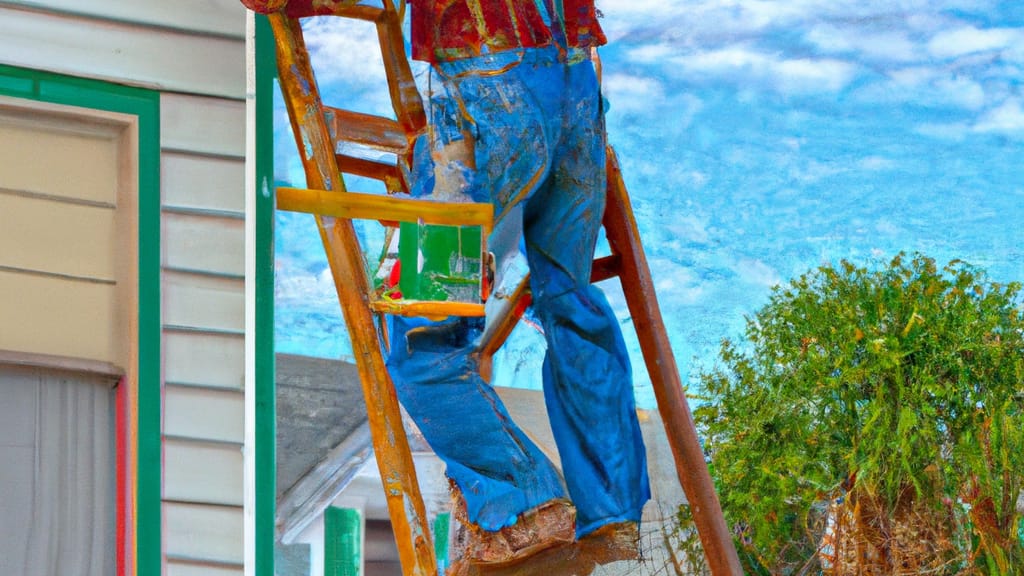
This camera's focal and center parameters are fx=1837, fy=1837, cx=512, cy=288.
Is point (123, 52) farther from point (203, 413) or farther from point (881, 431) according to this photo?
point (881, 431)

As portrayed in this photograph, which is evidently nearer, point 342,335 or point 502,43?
point 502,43

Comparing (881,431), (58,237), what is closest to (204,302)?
(58,237)

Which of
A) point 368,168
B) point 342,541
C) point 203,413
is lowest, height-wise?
point 342,541

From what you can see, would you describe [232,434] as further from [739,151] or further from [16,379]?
[739,151]

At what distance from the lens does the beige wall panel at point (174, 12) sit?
339 cm

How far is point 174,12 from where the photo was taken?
3.44 m

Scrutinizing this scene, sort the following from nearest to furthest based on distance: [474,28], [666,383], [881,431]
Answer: [474,28] → [666,383] → [881,431]

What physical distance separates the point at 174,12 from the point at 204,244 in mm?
439

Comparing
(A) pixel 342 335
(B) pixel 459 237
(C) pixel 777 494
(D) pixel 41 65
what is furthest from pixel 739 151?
(D) pixel 41 65

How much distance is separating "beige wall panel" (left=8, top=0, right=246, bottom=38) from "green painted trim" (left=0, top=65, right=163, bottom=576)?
0.43ft

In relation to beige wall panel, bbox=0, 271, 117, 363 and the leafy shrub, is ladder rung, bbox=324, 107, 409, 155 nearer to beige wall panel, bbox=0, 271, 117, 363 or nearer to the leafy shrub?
beige wall panel, bbox=0, 271, 117, 363

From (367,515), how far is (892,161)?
2075 mm

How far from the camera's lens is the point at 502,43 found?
3.55 metres

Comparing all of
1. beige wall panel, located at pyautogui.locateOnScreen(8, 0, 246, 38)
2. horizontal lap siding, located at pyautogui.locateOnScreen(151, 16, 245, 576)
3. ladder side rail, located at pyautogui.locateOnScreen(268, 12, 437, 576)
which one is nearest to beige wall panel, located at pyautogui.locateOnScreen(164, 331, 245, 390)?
horizontal lap siding, located at pyautogui.locateOnScreen(151, 16, 245, 576)
